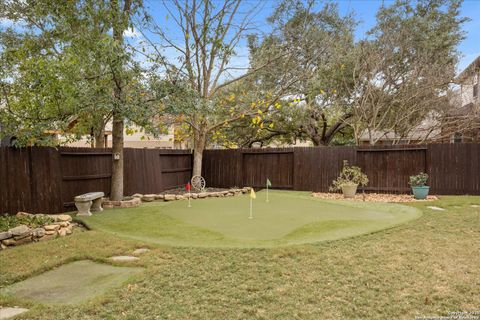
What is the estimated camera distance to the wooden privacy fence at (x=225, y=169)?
6.12 metres

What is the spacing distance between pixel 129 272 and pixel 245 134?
43.5 feet

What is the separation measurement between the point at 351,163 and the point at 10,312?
30.1ft

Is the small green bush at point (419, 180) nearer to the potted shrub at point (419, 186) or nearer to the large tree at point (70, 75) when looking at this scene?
the potted shrub at point (419, 186)

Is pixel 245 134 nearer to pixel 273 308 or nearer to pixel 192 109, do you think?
pixel 192 109

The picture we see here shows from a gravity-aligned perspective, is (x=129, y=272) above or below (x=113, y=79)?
below

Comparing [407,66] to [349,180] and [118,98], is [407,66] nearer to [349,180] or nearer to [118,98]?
[349,180]

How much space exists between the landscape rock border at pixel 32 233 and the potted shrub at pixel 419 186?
805cm

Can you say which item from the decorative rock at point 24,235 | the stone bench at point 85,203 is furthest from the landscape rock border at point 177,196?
the decorative rock at point 24,235

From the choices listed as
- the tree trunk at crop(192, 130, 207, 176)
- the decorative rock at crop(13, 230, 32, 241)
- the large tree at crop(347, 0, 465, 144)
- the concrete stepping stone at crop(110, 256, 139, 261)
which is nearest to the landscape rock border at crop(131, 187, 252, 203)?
the tree trunk at crop(192, 130, 207, 176)

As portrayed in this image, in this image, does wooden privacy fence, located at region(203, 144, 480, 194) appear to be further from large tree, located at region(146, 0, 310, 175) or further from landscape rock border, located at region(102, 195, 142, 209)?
landscape rock border, located at region(102, 195, 142, 209)

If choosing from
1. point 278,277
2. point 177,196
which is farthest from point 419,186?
point 278,277

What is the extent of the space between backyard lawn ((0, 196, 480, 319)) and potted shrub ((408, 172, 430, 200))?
3.76 metres

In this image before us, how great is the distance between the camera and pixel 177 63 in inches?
360

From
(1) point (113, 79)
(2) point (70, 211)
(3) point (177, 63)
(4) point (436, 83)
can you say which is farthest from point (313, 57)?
(2) point (70, 211)
